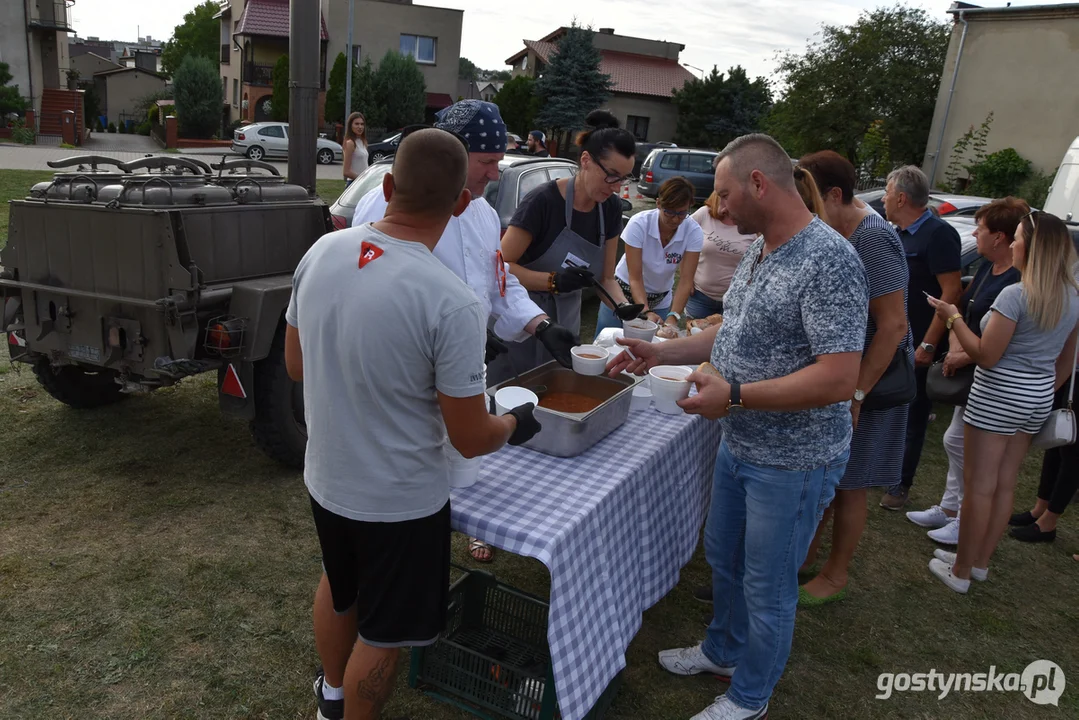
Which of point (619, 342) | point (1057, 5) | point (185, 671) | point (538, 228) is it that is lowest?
point (185, 671)

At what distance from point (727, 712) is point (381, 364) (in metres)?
1.71

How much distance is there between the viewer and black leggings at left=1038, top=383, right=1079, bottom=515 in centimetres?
396

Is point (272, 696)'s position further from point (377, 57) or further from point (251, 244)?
point (377, 57)

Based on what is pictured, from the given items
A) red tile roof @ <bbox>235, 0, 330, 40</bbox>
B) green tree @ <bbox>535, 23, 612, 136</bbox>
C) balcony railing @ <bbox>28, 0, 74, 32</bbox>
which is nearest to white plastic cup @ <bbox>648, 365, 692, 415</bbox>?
green tree @ <bbox>535, 23, 612, 136</bbox>

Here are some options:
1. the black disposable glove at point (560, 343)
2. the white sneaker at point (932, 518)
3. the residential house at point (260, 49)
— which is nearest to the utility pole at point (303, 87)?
the black disposable glove at point (560, 343)

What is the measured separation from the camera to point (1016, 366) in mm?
3291

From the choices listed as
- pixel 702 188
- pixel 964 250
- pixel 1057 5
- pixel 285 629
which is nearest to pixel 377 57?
pixel 702 188

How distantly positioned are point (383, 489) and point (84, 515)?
2611 mm

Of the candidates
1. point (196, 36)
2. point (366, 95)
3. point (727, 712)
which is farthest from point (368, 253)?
point (196, 36)

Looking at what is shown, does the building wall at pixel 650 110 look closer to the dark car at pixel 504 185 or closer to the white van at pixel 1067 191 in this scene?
the white van at pixel 1067 191

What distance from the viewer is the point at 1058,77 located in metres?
18.7

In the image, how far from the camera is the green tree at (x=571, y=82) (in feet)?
112

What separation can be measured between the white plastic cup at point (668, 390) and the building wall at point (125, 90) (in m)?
50.9

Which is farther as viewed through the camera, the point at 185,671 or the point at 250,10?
the point at 250,10
